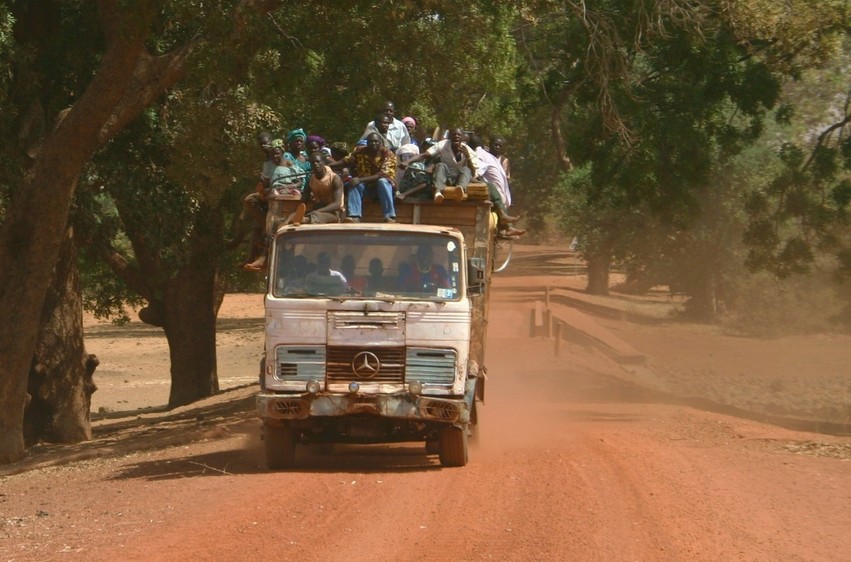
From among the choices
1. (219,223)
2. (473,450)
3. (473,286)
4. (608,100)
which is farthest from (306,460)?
(219,223)

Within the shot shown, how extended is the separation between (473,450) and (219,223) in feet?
35.5

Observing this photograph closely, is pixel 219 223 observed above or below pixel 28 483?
above

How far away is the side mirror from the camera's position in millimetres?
11234

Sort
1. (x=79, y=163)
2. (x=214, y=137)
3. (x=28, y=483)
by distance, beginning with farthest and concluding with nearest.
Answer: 1. (x=214, y=137)
2. (x=79, y=163)
3. (x=28, y=483)

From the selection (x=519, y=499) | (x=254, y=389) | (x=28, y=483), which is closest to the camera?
(x=519, y=499)

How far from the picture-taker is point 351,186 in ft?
39.2

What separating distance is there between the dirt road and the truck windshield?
1.73 meters

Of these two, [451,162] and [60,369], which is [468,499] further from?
[60,369]

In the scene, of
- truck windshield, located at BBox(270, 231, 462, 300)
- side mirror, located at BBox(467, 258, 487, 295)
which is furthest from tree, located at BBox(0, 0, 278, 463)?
side mirror, located at BBox(467, 258, 487, 295)

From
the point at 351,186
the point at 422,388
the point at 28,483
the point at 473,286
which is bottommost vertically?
the point at 28,483

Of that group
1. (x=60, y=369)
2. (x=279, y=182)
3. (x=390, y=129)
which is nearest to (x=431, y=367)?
(x=279, y=182)

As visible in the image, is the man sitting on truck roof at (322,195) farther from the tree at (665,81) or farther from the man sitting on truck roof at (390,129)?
the tree at (665,81)

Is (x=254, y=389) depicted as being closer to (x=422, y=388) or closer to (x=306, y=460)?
(x=306, y=460)

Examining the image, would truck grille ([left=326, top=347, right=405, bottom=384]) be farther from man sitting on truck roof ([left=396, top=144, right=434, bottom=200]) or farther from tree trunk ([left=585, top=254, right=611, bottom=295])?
tree trunk ([left=585, top=254, right=611, bottom=295])
